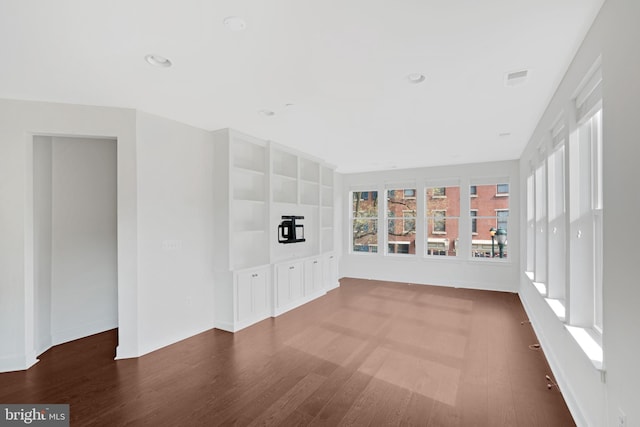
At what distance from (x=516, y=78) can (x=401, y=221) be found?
5.14 m

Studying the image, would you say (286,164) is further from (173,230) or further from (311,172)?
(173,230)

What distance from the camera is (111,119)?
331cm

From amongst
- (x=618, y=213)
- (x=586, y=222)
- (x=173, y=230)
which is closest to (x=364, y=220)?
(x=173, y=230)

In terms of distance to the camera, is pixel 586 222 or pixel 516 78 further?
pixel 516 78

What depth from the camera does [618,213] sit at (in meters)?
1.58

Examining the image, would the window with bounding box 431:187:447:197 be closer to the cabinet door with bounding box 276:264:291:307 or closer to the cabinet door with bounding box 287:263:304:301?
the cabinet door with bounding box 287:263:304:301

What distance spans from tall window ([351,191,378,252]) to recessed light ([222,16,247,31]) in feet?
20.6

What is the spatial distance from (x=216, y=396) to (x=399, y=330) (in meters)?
2.49

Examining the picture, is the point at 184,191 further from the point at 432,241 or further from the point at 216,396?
the point at 432,241

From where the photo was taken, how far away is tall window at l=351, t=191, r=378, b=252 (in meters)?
7.86

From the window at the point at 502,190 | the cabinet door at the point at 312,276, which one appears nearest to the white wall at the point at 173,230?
the cabinet door at the point at 312,276

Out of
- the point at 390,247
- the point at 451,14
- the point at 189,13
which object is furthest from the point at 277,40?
the point at 390,247

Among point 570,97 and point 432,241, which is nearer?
point 570,97

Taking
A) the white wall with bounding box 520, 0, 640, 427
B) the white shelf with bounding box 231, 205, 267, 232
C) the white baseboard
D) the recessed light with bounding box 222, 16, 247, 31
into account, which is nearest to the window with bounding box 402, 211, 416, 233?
the white shelf with bounding box 231, 205, 267, 232
